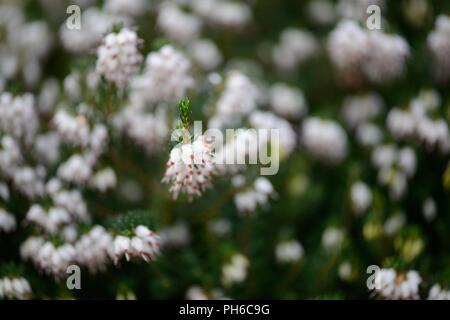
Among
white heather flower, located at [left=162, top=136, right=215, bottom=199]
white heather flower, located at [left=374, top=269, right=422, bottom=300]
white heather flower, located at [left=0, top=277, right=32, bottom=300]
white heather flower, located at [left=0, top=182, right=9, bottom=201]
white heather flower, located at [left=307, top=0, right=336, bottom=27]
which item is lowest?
white heather flower, located at [left=374, top=269, right=422, bottom=300]

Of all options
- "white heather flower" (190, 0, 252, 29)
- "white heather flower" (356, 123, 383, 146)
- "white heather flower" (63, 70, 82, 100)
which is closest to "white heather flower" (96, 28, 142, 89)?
"white heather flower" (63, 70, 82, 100)

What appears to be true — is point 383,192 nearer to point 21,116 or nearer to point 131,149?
point 131,149

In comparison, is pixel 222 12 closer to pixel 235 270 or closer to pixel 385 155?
pixel 385 155

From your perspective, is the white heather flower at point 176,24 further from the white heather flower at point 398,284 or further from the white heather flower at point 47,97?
the white heather flower at point 398,284

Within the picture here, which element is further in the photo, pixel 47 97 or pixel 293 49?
pixel 293 49

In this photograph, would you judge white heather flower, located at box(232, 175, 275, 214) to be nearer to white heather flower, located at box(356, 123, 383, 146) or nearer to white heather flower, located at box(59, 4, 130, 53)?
white heather flower, located at box(356, 123, 383, 146)

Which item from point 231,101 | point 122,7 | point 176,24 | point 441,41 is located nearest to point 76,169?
point 231,101
